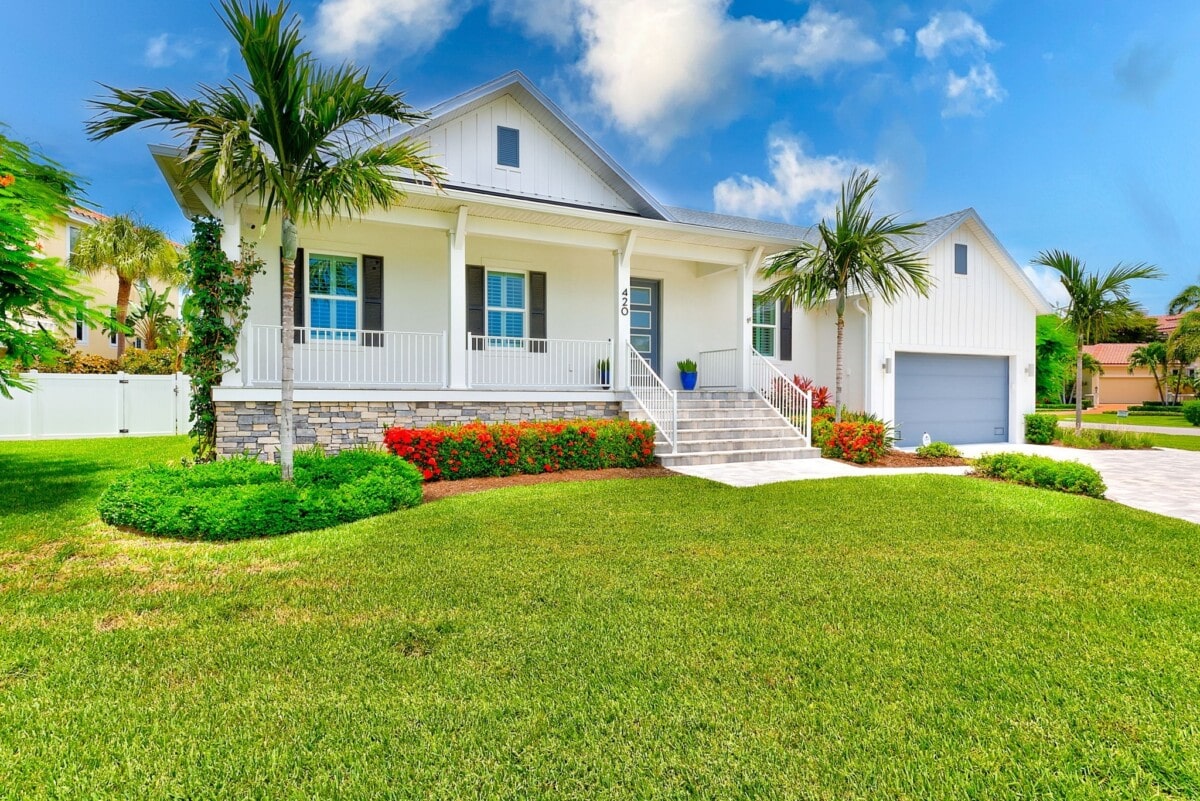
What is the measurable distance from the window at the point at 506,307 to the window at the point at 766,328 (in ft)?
19.1

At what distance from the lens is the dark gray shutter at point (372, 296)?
10539 mm

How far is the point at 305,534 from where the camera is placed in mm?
5566

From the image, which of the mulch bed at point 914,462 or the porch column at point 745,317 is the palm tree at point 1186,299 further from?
the porch column at point 745,317

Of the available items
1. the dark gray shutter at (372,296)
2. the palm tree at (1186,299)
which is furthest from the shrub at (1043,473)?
the palm tree at (1186,299)

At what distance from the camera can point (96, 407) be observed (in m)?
14.9

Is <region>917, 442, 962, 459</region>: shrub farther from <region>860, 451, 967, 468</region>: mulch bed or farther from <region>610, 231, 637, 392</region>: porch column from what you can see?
<region>610, 231, 637, 392</region>: porch column

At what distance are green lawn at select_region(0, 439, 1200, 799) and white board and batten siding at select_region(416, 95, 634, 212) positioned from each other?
7.86 meters

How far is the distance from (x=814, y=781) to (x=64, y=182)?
35.3 feet

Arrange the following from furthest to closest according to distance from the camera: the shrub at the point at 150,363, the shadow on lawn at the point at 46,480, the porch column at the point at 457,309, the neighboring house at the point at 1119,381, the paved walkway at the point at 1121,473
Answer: the neighboring house at the point at 1119,381 < the shrub at the point at 150,363 < the porch column at the point at 457,309 < the paved walkway at the point at 1121,473 < the shadow on lawn at the point at 46,480

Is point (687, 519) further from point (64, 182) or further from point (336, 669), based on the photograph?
point (64, 182)

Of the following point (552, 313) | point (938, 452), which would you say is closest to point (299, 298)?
point (552, 313)

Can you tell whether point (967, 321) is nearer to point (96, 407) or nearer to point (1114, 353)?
point (96, 407)

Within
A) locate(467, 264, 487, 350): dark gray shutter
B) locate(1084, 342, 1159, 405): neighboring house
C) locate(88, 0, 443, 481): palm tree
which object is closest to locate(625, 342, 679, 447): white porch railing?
locate(467, 264, 487, 350): dark gray shutter

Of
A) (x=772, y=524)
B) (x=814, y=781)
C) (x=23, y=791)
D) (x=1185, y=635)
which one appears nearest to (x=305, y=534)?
(x=23, y=791)
